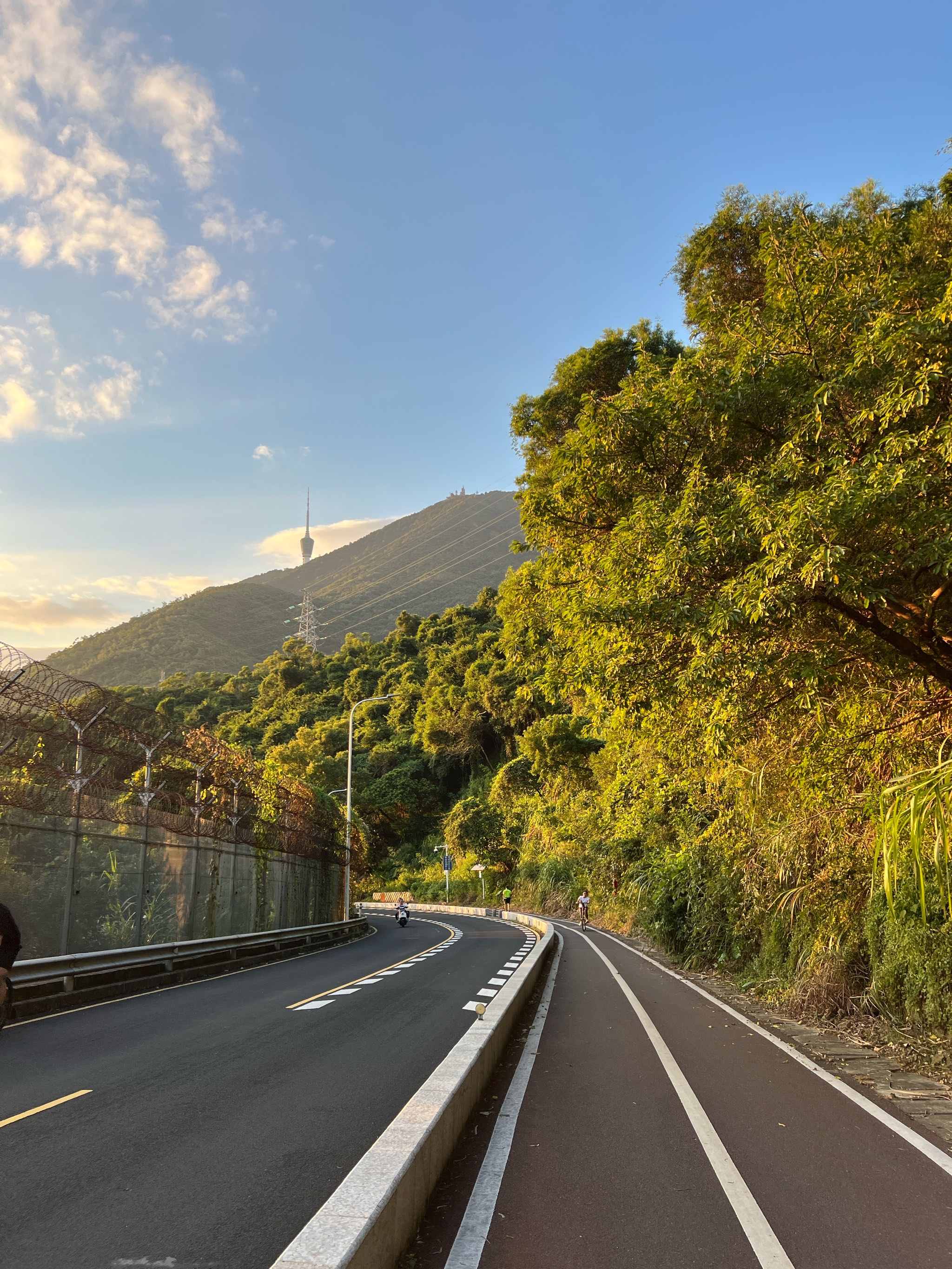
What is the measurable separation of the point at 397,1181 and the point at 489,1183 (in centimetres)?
141

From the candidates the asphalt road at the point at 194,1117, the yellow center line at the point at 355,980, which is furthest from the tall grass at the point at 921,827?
the yellow center line at the point at 355,980

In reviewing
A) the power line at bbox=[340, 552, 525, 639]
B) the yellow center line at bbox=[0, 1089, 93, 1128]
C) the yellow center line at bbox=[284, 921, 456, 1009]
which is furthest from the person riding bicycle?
the power line at bbox=[340, 552, 525, 639]

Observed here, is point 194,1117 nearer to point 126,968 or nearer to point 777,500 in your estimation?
point 777,500

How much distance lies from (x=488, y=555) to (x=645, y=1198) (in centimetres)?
18761

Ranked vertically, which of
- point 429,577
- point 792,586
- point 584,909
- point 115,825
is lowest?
point 584,909

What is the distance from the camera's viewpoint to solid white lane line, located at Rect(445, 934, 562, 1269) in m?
3.95

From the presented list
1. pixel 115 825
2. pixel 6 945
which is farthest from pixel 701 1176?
pixel 115 825

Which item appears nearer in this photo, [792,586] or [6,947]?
[792,586]

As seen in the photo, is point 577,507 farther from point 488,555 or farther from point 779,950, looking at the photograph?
point 488,555

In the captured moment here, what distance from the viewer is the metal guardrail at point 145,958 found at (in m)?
11.6

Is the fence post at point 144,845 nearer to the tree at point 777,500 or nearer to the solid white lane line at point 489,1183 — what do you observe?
the tree at point 777,500

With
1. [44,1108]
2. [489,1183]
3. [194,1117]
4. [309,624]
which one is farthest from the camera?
[309,624]

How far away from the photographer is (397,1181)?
3785 mm

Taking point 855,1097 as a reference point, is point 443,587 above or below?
above
